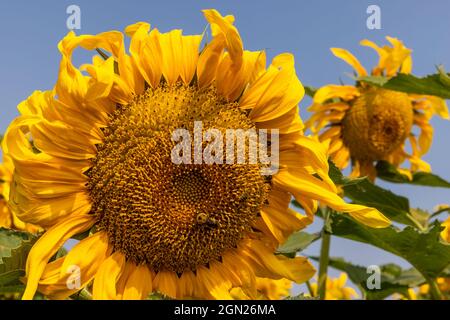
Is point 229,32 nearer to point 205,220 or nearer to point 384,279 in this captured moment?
point 205,220

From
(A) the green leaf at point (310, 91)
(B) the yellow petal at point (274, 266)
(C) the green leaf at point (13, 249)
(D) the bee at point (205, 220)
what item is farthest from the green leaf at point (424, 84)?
(C) the green leaf at point (13, 249)

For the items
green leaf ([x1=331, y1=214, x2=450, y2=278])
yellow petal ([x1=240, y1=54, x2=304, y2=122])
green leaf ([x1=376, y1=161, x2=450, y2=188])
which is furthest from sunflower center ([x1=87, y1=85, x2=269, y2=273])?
green leaf ([x1=376, y1=161, x2=450, y2=188])

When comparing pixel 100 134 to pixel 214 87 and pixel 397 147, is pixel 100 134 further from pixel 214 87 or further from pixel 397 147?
pixel 397 147

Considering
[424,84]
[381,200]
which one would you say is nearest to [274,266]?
[424,84]

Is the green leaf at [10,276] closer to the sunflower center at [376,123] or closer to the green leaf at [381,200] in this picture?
the green leaf at [381,200]

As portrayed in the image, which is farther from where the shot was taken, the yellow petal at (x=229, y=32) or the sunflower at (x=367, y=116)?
the sunflower at (x=367, y=116)

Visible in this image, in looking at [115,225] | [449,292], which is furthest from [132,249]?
[449,292]
